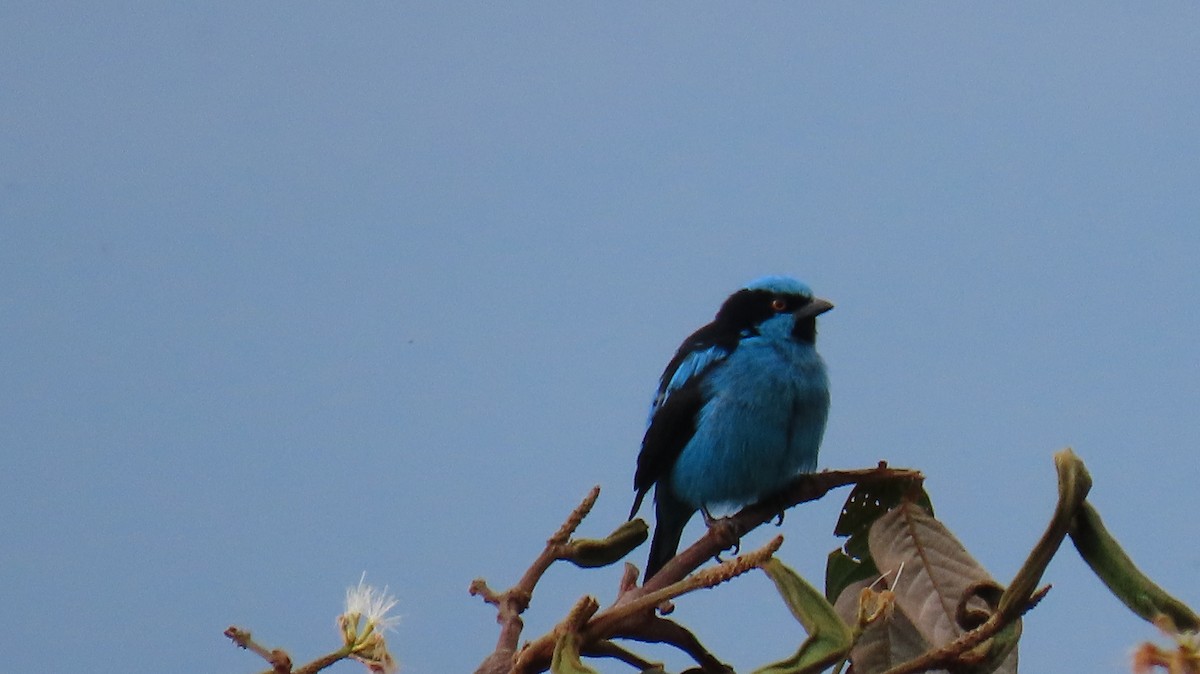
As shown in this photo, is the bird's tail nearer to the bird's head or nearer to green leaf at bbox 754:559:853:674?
the bird's head

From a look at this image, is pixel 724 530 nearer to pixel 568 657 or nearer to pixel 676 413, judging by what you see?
pixel 568 657

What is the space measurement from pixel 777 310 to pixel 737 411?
1.84 ft

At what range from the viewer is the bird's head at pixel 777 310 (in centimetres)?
538

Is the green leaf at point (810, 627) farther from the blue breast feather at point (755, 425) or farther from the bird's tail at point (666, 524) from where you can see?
the bird's tail at point (666, 524)

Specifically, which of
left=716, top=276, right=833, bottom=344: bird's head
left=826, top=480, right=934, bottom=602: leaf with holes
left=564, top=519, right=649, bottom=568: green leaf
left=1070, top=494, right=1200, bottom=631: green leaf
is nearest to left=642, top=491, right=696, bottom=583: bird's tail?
left=716, top=276, right=833, bottom=344: bird's head

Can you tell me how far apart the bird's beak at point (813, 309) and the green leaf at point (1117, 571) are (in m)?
3.59

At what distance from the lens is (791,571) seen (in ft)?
5.80

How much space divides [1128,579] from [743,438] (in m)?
3.13

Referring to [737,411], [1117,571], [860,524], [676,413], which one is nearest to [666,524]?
[676,413]

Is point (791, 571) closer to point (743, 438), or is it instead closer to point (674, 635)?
point (674, 635)

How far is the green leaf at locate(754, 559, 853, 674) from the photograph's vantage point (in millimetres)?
1650

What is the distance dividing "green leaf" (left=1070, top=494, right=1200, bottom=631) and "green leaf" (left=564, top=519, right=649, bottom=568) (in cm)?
73

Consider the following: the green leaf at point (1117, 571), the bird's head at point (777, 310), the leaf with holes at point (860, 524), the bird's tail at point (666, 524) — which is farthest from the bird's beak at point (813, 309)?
the green leaf at point (1117, 571)

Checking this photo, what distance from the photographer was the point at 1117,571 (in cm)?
177
